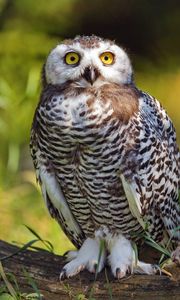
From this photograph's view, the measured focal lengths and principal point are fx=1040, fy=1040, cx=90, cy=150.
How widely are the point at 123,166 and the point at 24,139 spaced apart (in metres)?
4.07

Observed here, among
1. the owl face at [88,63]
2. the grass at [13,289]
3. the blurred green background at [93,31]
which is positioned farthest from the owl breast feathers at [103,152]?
the blurred green background at [93,31]

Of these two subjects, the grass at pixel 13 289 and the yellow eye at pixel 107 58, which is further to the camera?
the yellow eye at pixel 107 58

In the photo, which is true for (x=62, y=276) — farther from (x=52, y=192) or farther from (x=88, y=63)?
(x=88, y=63)

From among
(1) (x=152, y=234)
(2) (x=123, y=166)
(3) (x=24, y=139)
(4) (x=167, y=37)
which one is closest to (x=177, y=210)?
(1) (x=152, y=234)

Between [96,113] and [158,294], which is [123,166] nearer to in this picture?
[96,113]

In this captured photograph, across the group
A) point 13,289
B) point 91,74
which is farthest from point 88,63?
point 13,289

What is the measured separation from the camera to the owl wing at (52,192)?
15.0ft

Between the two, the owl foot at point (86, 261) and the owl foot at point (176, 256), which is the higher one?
the owl foot at point (176, 256)

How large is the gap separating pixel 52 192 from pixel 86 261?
0.34 metres

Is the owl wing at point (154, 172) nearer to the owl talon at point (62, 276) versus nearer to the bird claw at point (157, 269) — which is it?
the bird claw at point (157, 269)

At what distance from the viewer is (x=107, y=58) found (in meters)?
4.49

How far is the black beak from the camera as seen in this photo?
4.38 metres

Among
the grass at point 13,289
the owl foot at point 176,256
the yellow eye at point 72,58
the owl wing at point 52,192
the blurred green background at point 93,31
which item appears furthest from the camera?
the blurred green background at point 93,31

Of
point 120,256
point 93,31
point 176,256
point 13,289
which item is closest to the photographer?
point 13,289
